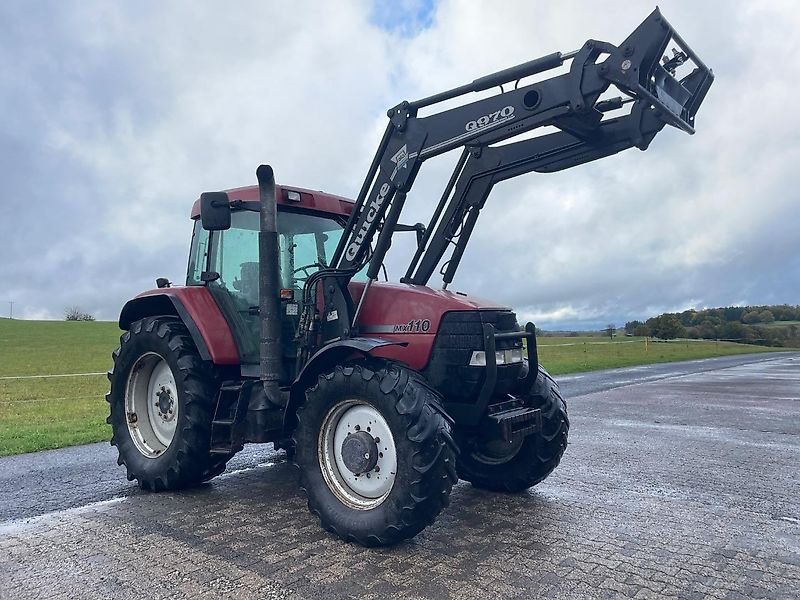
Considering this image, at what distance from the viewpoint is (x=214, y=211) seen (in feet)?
17.3

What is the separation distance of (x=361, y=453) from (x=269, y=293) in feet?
5.11

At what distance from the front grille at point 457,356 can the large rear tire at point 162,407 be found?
2108mm

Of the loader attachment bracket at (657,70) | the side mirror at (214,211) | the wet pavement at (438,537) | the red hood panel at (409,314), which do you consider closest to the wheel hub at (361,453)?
the wet pavement at (438,537)

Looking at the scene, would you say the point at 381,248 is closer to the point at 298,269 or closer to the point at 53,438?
the point at 298,269

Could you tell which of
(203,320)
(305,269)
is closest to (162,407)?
(203,320)

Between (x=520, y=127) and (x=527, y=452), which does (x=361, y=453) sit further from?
(x=520, y=127)

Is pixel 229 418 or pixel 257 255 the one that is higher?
pixel 257 255

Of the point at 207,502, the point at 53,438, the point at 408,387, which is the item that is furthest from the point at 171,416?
the point at 53,438

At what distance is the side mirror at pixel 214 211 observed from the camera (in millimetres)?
5262

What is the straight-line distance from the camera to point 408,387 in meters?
4.33

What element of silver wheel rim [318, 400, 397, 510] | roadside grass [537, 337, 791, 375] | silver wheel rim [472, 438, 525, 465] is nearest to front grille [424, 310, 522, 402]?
silver wheel rim [318, 400, 397, 510]

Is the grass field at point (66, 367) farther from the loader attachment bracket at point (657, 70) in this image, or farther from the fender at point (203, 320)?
the loader attachment bracket at point (657, 70)

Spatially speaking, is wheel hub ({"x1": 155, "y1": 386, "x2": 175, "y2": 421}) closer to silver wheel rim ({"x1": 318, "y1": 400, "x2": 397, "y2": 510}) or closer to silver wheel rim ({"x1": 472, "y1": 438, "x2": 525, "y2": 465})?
silver wheel rim ({"x1": 318, "y1": 400, "x2": 397, "y2": 510})

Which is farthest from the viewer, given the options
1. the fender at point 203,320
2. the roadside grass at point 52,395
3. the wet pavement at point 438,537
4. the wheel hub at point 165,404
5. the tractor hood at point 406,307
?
the roadside grass at point 52,395
